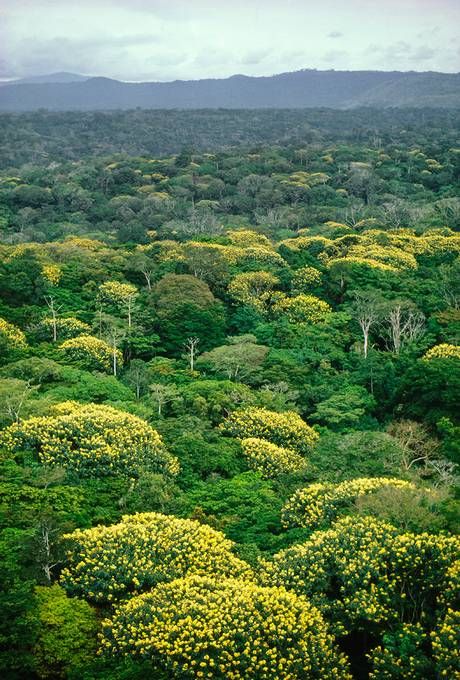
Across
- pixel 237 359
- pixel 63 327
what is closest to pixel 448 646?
pixel 237 359

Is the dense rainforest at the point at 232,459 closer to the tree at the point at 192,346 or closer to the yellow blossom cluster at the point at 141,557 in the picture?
the yellow blossom cluster at the point at 141,557

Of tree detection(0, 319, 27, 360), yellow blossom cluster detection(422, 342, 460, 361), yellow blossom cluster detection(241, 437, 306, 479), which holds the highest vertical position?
tree detection(0, 319, 27, 360)

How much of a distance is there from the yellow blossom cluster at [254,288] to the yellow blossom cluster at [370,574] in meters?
20.1

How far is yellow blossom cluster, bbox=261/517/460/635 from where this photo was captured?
37.5ft

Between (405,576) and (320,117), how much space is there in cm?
16638

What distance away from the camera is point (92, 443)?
1600cm

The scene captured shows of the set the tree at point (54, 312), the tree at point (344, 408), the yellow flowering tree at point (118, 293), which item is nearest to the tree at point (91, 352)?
the tree at point (54, 312)

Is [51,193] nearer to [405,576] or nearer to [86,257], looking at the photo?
[86,257]

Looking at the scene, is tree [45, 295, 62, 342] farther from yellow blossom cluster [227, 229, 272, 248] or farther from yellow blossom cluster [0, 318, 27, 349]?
yellow blossom cluster [227, 229, 272, 248]

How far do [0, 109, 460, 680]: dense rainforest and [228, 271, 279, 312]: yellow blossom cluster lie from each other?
12 centimetres

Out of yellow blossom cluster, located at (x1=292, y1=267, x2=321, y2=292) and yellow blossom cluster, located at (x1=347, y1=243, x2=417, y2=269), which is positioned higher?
yellow blossom cluster, located at (x1=347, y1=243, x2=417, y2=269)

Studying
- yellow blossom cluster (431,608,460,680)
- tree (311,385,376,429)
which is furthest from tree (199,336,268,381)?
yellow blossom cluster (431,608,460,680)

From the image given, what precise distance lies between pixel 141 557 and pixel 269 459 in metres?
6.41

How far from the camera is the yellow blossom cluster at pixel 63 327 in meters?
26.8
